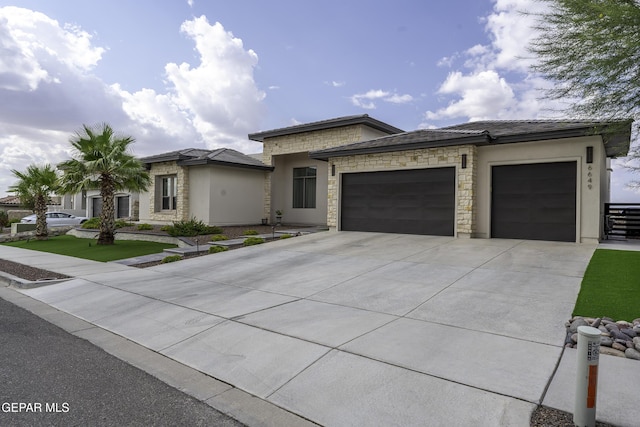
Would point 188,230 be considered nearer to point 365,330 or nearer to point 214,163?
point 214,163

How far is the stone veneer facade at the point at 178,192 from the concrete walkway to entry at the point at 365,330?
11.2 metres

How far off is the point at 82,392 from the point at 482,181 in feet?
43.2

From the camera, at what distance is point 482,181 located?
13648 mm

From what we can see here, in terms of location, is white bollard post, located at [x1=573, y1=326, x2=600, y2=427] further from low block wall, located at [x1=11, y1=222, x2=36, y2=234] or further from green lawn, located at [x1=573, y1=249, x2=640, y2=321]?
low block wall, located at [x1=11, y1=222, x2=36, y2=234]

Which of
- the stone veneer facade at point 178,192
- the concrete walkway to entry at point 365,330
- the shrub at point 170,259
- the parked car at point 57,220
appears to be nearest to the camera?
the concrete walkway to entry at point 365,330

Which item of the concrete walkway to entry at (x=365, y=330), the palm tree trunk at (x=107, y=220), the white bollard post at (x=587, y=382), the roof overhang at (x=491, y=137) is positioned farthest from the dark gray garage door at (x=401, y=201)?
the white bollard post at (x=587, y=382)

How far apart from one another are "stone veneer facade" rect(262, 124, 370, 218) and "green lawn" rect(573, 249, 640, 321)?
40.9 feet

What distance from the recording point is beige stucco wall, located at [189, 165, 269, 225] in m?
20.9

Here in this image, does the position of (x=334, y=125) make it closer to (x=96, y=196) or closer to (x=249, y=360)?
(x=249, y=360)

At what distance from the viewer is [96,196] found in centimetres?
3050

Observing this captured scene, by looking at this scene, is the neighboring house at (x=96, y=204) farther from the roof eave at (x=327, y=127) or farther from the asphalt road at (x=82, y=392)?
the asphalt road at (x=82, y=392)

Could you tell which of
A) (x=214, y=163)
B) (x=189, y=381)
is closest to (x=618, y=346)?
(x=189, y=381)

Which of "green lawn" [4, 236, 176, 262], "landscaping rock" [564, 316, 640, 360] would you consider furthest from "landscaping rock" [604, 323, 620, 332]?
"green lawn" [4, 236, 176, 262]

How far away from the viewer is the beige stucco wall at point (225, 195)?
2091cm
